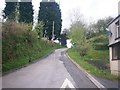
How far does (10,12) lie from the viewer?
173 feet

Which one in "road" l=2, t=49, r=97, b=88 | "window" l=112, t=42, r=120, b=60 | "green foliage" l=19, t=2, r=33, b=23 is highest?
"green foliage" l=19, t=2, r=33, b=23

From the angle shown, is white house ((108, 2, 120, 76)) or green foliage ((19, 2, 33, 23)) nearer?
white house ((108, 2, 120, 76))

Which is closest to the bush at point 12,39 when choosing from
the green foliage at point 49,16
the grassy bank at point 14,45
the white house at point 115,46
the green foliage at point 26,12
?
the grassy bank at point 14,45

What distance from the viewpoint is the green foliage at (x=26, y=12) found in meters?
53.6

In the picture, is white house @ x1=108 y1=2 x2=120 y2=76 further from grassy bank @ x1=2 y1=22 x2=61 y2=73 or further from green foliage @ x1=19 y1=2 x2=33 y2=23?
green foliage @ x1=19 y1=2 x2=33 y2=23

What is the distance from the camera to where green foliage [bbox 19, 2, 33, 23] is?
53.6 meters

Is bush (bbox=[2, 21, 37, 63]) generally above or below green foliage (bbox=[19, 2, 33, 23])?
below

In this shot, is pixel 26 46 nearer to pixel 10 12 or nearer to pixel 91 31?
pixel 10 12

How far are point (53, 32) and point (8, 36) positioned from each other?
42766mm

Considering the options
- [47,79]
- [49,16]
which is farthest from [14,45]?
[49,16]

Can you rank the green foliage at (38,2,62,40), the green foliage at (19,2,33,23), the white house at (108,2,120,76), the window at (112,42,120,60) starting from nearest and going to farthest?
1. the white house at (108,2,120,76)
2. the window at (112,42,120,60)
3. the green foliage at (19,2,33,23)
4. the green foliage at (38,2,62,40)

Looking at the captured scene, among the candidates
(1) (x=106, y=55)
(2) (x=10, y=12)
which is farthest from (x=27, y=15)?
(1) (x=106, y=55)

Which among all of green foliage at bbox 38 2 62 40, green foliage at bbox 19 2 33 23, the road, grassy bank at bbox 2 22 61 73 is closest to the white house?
the road

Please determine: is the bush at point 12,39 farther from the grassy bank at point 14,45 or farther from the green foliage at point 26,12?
the green foliage at point 26,12
